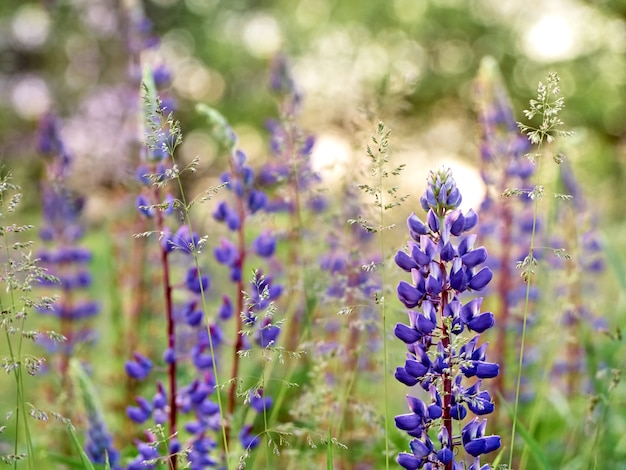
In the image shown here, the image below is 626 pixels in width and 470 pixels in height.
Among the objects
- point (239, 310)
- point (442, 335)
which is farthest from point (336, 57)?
point (442, 335)

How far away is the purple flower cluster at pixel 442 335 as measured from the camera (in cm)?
153

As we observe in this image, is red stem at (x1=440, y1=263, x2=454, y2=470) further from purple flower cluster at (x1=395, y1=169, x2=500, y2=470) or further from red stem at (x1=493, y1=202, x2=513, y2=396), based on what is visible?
red stem at (x1=493, y1=202, x2=513, y2=396)

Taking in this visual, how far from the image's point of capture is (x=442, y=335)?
1.56 metres

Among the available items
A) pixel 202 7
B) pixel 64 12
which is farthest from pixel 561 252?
pixel 202 7

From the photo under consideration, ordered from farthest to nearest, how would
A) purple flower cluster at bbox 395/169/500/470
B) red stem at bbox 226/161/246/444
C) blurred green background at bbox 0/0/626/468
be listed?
blurred green background at bbox 0/0/626/468 < red stem at bbox 226/161/246/444 < purple flower cluster at bbox 395/169/500/470

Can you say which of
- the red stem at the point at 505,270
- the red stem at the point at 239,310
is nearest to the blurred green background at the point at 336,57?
the red stem at the point at 505,270

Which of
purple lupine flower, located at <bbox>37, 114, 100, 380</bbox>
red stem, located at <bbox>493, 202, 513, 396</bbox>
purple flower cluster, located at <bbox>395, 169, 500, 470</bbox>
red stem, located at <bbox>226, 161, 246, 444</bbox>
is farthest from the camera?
purple lupine flower, located at <bbox>37, 114, 100, 380</bbox>

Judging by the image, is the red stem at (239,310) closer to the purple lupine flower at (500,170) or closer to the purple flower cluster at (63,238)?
the purple flower cluster at (63,238)

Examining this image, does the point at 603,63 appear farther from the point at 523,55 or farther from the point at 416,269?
the point at 416,269

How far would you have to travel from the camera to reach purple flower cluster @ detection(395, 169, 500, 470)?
5.03ft

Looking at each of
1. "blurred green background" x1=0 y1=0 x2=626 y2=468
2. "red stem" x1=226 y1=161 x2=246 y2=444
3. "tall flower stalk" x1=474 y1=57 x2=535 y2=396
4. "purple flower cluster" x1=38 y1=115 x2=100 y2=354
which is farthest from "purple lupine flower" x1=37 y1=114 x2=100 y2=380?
"blurred green background" x1=0 y1=0 x2=626 y2=468

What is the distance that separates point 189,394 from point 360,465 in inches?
43.6

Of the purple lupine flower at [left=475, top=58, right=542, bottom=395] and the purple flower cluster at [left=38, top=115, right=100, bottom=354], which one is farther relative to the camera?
the purple flower cluster at [left=38, top=115, right=100, bottom=354]

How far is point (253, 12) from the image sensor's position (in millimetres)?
24531
